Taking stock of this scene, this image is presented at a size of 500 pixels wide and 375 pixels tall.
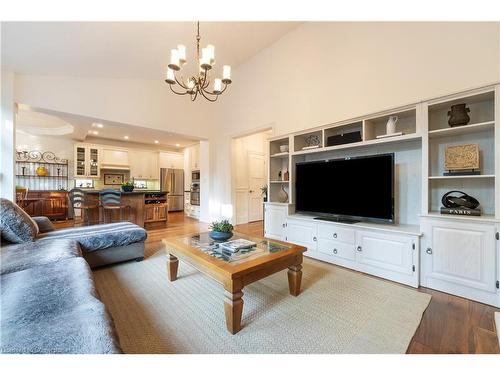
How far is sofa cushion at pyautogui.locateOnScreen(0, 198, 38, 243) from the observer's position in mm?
2031

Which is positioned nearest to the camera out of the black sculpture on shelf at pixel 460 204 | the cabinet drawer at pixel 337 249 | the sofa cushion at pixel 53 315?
the sofa cushion at pixel 53 315

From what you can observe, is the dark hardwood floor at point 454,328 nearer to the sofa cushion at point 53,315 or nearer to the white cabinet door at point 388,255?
the white cabinet door at point 388,255

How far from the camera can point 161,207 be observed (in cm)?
545

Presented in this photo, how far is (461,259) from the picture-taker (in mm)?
1946

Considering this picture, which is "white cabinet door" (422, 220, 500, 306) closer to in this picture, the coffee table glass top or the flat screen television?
the flat screen television

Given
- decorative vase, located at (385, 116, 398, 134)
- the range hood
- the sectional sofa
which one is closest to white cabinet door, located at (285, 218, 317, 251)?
decorative vase, located at (385, 116, 398, 134)

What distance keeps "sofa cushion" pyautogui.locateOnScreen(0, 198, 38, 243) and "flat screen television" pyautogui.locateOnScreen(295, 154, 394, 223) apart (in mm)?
3280

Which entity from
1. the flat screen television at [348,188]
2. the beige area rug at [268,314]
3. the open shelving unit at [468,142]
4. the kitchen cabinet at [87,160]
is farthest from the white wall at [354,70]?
the kitchen cabinet at [87,160]

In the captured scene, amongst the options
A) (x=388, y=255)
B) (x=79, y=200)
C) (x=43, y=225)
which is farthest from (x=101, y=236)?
(x=388, y=255)

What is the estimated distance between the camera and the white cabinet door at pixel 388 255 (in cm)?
218

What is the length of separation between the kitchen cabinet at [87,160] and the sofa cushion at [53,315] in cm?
624

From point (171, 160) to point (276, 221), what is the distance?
5.81m

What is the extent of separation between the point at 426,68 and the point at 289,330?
307cm

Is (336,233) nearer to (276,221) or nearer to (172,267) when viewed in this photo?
(276,221)
